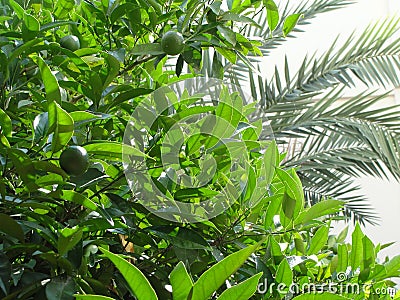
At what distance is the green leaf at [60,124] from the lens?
0.32 meters

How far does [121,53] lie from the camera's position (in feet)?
1.50

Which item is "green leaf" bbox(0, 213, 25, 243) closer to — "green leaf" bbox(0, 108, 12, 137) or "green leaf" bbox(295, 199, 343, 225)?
"green leaf" bbox(0, 108, 12, 137)

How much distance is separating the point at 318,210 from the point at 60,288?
0.21m

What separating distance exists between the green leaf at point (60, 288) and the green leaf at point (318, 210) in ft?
0.63

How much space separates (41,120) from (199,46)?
18cm

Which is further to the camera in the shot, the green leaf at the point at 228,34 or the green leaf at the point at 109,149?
the green leaf at the point at 228,34

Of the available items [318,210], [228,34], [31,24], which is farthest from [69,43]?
[318,210]

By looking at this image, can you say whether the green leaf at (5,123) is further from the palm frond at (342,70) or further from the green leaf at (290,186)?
the palm frond at (342,70)

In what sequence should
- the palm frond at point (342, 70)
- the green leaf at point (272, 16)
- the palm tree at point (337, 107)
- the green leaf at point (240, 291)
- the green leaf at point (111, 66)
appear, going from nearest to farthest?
the green leaf at point (240, 291) → the green leaf at point (111, 66) → the green leaf at point (272, 16) → the palm tree at point (337, 107) → the palm frond at point (342, 70)

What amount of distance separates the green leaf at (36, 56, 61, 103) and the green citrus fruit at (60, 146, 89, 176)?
1.6 inches

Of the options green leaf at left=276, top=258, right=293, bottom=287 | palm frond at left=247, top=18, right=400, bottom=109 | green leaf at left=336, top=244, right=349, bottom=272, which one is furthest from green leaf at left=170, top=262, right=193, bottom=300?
palm frond at left=247, top=18, right=400, bottom=109

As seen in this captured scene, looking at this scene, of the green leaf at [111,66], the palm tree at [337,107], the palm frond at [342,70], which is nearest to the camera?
the green leaf at [111,66]

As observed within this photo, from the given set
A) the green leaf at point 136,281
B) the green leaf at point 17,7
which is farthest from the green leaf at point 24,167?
the green leaf at point 17,7

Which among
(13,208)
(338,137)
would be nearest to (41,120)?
(13,208)
